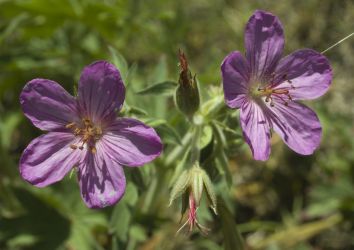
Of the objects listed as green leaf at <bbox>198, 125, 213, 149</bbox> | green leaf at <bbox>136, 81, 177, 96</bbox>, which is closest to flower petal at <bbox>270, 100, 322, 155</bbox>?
green leaf at <bbox>198, 125, 213, 149</bbox>

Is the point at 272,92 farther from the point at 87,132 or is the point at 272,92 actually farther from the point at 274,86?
the point at 87,132

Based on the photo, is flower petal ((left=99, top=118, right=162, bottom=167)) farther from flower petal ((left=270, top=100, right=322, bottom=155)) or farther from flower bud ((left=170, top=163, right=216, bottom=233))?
flower petal ((left=270, top=100, right=322, bottom=155))

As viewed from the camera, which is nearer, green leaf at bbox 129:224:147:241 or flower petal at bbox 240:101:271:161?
flower petal at bbox 240:101:271:161

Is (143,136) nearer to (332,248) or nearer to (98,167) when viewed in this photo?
(98,167)

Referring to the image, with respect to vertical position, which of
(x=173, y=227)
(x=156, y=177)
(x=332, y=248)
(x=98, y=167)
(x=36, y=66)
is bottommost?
(x=332, y=248)

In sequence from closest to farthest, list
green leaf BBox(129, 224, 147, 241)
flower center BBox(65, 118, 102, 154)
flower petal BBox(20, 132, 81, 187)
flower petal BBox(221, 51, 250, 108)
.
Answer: flower petal BBox(221, 51, 250, 108), flower petal BBox(20, 132, 81, 187), flower center BBox(65, 118, 102, 154), green leaf BBox(129, 224, 147, 241)

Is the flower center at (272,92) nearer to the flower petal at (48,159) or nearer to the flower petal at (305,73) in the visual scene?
the flower petal at (305,73)

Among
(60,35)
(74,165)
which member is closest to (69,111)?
(74,165)
